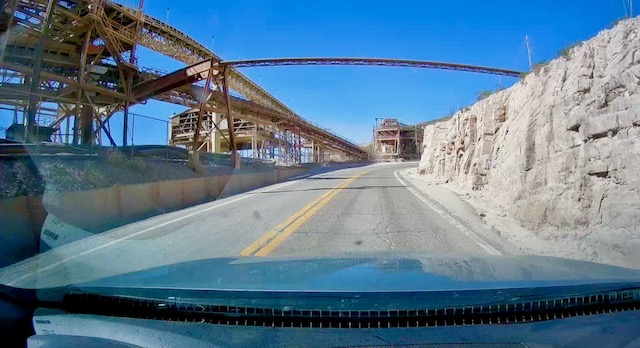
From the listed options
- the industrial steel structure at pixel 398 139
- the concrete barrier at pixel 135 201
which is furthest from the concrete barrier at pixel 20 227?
the industrial steel structure at pixel 398 139

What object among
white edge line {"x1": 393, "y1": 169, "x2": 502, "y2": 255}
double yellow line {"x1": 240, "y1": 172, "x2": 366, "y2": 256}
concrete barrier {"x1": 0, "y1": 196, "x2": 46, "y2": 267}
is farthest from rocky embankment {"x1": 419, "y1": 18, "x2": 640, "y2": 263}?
concrete barrier {"x1": 0, "y1": 196, "x2": 46, "y2": 267}

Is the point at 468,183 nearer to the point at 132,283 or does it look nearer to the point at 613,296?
the point at 613,296

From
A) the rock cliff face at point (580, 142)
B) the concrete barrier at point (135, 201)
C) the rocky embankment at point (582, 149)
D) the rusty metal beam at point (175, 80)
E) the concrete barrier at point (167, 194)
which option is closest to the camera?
the rocky embankment at point (582, 149)

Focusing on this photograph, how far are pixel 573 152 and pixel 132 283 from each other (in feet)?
26.2

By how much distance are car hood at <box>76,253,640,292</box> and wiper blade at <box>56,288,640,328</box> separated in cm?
13

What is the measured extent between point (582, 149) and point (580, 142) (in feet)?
0.59

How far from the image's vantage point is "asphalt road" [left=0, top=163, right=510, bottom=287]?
611cm

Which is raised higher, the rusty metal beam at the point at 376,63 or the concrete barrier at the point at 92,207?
the rusty metal beam at the point at 376,63

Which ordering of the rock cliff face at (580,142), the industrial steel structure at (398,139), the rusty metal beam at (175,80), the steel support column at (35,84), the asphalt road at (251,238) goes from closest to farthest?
the asphalt road at (251,238)
the rock cliff face at (580,142)
the steel support column at (35,84)
the rusty metal beam at (175,80)
the industrial steel structure at (398,139)

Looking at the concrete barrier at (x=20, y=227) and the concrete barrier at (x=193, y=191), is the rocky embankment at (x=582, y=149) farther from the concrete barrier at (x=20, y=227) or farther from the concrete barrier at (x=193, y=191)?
the concrete barrier at (x=193, y=191)

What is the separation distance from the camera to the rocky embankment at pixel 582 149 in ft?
21.2

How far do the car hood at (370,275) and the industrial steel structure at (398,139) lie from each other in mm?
67111

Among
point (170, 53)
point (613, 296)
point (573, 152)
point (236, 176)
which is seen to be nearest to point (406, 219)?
point (573, 152)

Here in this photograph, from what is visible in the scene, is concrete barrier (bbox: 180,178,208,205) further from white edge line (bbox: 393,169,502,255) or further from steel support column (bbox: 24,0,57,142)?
white edge line (bbox: 393,169,502,255)
